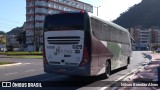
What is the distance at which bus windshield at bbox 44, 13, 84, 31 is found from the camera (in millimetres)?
15438

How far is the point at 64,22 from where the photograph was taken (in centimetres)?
1577

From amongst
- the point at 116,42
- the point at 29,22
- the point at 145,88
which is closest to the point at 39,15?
the point at 29,22

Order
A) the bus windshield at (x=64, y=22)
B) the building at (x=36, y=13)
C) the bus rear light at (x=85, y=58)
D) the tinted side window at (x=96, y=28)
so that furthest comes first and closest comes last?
the building at (x=36, y=13)
the tinted side window at (x=96, y=28)
the bus windshield at (x=64, y=22)
the bus rear light at (x=85, y=58)

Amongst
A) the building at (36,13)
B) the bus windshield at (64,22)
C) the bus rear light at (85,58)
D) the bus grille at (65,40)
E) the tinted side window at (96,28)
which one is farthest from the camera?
the building at (36,13)

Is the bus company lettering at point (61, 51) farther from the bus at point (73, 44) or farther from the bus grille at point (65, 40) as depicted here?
the bus grille at point (65, 40)

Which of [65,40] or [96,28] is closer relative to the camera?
[65,40]

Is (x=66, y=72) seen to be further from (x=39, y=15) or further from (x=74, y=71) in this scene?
(x=39, y=15)

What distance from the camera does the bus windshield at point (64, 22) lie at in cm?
1544

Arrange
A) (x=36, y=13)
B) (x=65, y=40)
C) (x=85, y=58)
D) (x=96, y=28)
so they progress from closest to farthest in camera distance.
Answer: (x=85, y=58) → (x=65, y=40) → (x=96, y=28) → (x=36, y=13)

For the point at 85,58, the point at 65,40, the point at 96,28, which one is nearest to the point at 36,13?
the point at 96,28

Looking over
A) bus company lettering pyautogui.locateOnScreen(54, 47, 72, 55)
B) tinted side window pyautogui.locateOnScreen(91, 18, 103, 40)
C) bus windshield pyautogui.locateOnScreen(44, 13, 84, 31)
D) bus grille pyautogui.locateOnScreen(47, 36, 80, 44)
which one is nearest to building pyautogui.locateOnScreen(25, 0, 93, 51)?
tinted side window pyautogui.locateOnScreen(91, 18, 103, 40)

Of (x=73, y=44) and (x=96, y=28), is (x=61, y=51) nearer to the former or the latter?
(x=73, y=44)

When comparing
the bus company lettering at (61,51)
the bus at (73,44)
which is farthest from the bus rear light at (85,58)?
the bus company lettering at (61,51)

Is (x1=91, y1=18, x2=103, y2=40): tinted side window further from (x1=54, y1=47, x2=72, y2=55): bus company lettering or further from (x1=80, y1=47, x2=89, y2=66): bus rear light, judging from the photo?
(x1=54, y1=47, x2=72, y2=55): bus company lettering
